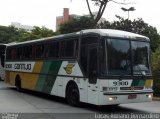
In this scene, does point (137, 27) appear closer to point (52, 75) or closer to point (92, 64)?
point (52, 75)

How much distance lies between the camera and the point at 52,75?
1859cm

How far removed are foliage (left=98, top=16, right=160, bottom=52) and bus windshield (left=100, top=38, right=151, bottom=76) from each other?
152 feet

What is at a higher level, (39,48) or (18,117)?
(39,48)

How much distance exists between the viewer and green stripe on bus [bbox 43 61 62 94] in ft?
59.2

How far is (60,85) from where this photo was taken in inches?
693

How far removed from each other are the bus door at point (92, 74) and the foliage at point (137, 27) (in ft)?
152

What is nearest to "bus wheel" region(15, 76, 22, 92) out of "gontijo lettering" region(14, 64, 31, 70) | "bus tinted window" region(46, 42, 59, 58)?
"gontijo lettering" region(14, 64, 31, 70)

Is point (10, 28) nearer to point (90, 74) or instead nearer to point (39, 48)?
point (39, 48)

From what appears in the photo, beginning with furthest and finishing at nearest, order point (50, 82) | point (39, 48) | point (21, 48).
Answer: point (21, 48), point (39, 48), point (50, 82)

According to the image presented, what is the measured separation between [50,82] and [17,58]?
6.09 m

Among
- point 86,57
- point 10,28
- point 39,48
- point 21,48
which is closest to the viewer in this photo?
point 86,57

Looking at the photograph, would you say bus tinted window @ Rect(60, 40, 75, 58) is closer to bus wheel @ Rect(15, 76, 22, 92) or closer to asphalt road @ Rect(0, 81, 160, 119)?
asphalt road @ Rect(0, 81, 160, 119)

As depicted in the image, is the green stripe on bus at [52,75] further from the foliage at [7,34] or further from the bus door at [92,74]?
the foliage at [7,34]

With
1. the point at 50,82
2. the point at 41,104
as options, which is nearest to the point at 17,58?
the point at 50,82
